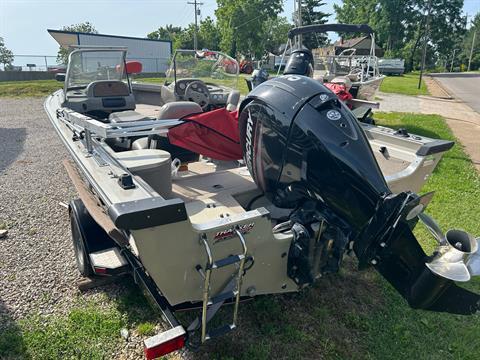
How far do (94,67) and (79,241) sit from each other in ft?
10.7

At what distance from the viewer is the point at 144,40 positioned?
28719mm

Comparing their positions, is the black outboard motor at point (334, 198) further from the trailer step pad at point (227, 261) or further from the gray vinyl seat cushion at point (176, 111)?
the gray vinyl seat cushion at point (176, 111)

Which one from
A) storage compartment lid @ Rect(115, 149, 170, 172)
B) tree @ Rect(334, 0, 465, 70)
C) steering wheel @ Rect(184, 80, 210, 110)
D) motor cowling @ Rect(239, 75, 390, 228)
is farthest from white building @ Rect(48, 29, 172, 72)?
tree @ Rect(334, 0, 465, 70)

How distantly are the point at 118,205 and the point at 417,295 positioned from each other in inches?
59.5

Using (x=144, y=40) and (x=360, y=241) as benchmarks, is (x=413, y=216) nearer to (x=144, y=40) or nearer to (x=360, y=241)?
(x=360, y=241)

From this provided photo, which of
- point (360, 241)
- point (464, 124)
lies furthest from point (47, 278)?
point (464, 124)

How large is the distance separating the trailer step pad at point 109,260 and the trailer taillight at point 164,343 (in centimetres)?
64

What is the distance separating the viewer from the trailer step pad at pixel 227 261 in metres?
1.66

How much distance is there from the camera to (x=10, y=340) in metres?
2.35

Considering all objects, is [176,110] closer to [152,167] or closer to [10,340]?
[152,167]

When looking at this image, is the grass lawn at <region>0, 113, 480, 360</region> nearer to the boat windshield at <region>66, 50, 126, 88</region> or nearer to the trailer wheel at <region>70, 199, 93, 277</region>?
the trailer wheel at <region>70, 199, 93, 277</region>

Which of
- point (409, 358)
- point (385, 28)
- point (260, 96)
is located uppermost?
point (385, 28)

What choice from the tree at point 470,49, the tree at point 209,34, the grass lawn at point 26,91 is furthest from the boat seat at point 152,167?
the tree at point 470,49

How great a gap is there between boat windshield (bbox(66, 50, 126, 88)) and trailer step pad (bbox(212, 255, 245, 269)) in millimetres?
4249
